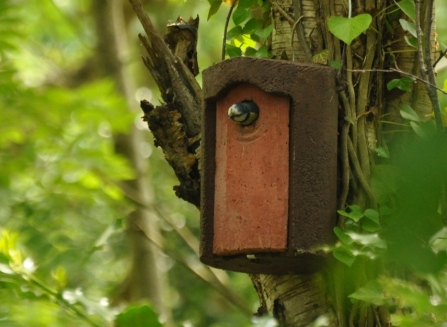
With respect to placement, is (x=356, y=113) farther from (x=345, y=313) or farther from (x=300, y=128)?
(x=345, y=313)

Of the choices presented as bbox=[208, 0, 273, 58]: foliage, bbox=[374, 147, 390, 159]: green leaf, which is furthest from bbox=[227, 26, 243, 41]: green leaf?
bbox=[374, 147, 390, 159]: green leaf

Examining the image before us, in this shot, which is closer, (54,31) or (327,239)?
(327,239)

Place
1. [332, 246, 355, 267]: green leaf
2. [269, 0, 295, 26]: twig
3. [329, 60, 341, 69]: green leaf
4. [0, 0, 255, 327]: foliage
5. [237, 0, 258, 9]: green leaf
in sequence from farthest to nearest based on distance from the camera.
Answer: [237, 0, 258, 9]: green leaf, [269, 0, 295, 26]: twig, [329, 60, 341, 69]: green leaf, [332, 246, 355, 267]: green leaf, [0, 0, 255, 327]: foliage

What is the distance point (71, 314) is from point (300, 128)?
782 millimetres

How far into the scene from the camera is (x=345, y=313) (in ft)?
5.67

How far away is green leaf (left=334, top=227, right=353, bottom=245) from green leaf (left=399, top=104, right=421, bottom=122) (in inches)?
13.1

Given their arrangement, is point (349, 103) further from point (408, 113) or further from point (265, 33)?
point (265, 33)

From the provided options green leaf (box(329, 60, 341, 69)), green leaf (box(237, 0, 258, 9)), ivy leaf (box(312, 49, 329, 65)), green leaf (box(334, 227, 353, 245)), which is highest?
green leaf (box(237, 0, 258, 9))

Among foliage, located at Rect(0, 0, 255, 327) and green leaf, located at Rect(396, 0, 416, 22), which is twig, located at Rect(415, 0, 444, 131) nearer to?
green leaf, located at Rect(396, 0, 416, 22)

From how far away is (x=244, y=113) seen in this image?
1708mm

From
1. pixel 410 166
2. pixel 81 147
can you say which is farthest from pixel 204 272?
pixel 410 166

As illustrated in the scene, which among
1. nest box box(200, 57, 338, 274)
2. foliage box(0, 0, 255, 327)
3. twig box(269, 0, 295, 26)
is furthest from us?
twig box(269, 0, 295, 26)

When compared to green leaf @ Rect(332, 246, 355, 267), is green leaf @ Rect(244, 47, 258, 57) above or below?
above

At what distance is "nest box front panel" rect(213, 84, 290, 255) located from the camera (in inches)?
66.6
